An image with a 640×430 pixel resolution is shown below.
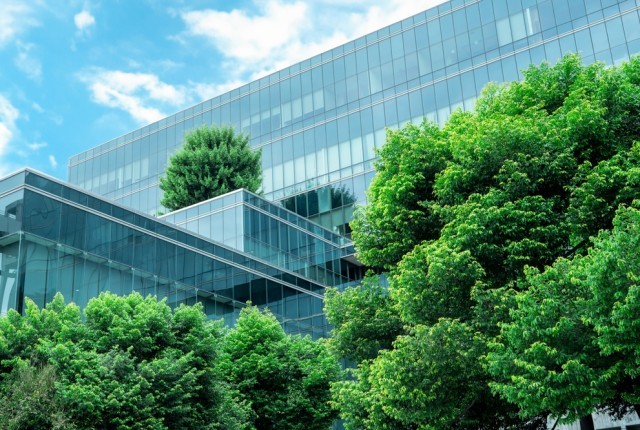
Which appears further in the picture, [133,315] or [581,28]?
[581,28]

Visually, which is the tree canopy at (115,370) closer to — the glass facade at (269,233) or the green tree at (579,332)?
the green tree at (579,332)

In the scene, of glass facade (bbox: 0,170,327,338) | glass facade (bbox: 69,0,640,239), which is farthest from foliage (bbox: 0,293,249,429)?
glass facade (bbox: 69,0,640,239)

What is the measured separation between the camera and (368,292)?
2548cm

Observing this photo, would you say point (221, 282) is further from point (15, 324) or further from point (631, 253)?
point (631, 253)

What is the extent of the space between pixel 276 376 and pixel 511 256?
14.0m

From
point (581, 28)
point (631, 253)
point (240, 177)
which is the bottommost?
point (631, 253)

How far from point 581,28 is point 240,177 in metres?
24.4

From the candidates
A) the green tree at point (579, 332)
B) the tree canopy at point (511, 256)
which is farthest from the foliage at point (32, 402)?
the green tree at point (579, 332)

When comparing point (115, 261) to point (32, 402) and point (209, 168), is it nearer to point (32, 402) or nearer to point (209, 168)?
point (32, 402)

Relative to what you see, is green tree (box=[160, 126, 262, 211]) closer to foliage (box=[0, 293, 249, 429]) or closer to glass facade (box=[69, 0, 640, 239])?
glass facade (box=[69, 0, 640, 239])

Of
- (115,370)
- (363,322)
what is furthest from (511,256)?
(115,370)

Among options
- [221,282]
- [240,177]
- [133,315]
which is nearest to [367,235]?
[133,315]

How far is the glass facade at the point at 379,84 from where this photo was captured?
172ft

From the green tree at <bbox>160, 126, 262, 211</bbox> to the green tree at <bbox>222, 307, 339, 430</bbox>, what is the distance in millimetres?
22299
